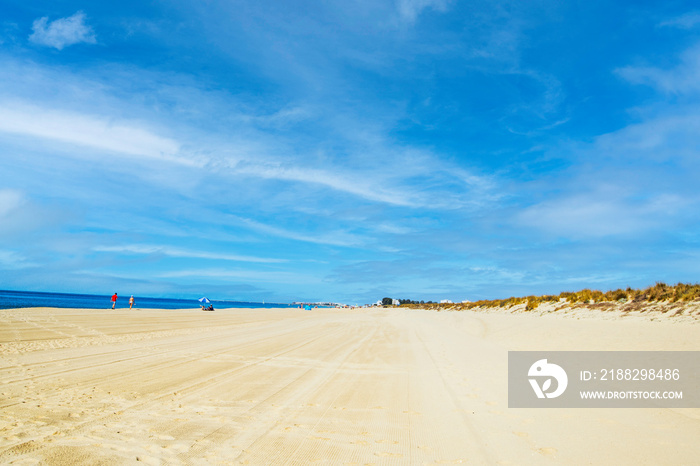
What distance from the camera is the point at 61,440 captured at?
4.46m

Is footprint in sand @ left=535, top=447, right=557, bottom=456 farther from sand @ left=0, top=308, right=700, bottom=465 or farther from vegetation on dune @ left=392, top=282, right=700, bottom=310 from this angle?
vegetation on dune @ left=392, top=282, right=700, bottom=310

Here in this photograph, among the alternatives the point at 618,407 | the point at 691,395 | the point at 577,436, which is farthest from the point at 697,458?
the point at 691,395

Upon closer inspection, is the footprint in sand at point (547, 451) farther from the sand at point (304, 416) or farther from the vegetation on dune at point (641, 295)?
the vegetation on dune at point (641, 295)

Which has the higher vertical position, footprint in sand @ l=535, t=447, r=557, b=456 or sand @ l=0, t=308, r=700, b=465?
footprint in sand @ l=535, t=447, r=557, b=456

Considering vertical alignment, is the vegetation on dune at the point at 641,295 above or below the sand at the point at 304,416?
above

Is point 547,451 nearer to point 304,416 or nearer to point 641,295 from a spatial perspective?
point 304,416

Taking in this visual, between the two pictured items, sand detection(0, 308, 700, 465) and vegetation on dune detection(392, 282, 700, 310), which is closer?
sand detection(0, 308, 700, 465)

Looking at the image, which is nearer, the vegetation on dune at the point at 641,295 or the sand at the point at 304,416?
the sand at the point at 304,416

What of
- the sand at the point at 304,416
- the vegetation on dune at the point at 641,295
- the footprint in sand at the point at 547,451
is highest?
the vegetation on dune at the point at 641,295

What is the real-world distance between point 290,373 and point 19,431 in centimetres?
509

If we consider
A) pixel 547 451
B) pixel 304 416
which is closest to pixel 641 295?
pixel 547 451

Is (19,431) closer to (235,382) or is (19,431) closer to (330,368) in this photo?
(235,382)

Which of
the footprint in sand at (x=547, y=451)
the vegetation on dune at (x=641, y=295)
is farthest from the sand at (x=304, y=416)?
the vegetation on dune at (x=641, y=295)

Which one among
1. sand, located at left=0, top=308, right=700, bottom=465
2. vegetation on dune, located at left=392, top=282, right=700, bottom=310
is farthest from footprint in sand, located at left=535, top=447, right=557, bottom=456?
vegetation on dune, located at left=392, top=282, right=700, bottom=310
